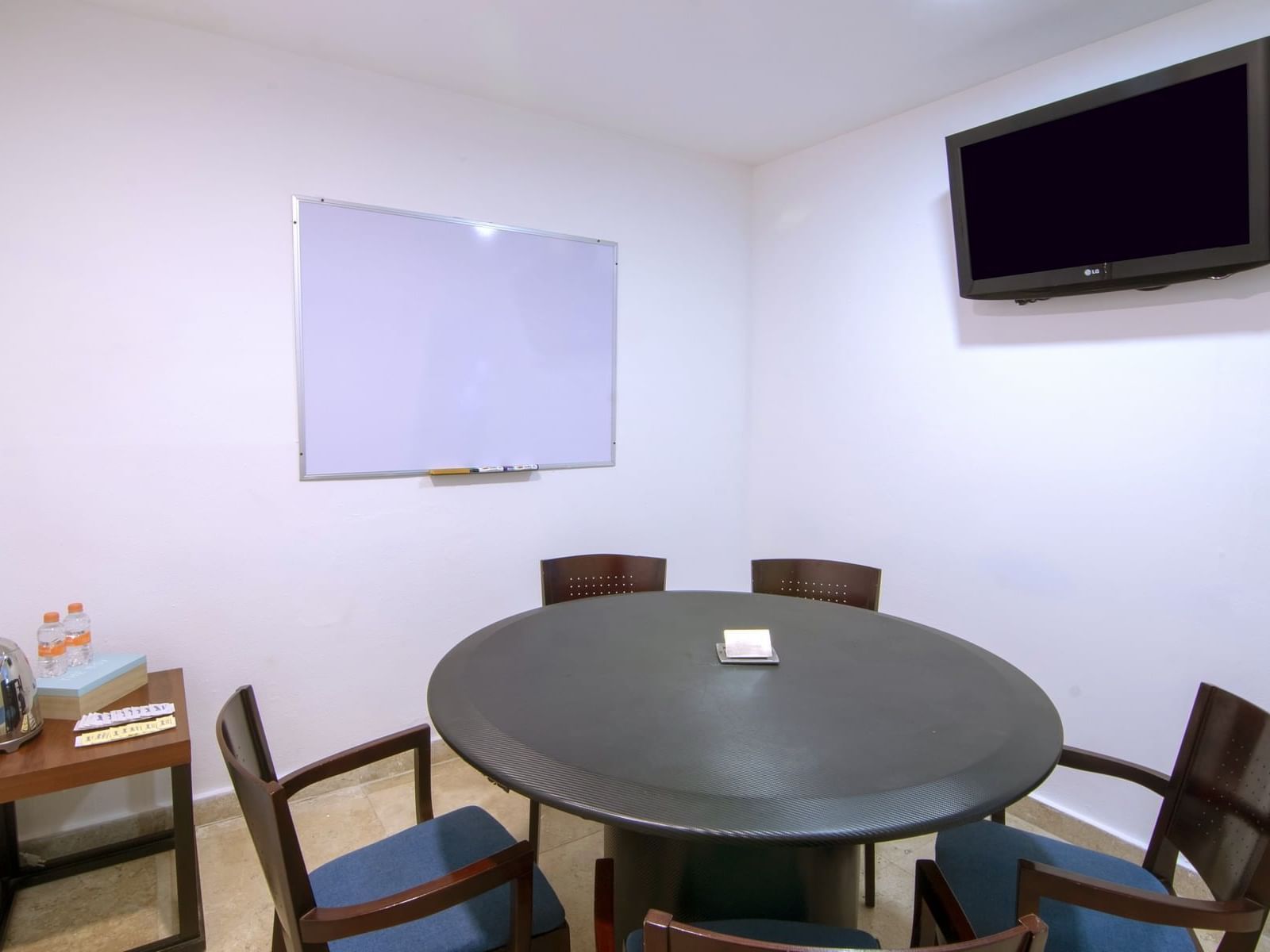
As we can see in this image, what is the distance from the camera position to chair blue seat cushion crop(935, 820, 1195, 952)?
1367 millimetres

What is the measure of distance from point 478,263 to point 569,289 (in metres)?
0.43

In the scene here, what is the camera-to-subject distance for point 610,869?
1.35 metres

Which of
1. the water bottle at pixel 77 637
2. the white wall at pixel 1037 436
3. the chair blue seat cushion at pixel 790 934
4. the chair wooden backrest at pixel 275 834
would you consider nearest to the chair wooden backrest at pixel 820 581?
the white wall at pixel 1037 436

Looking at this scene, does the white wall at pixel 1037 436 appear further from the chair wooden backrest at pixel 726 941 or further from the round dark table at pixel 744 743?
the chair wooden backrest at pixel 726 941

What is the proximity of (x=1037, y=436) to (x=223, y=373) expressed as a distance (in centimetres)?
299

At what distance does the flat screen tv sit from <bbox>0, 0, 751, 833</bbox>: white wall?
1531mm

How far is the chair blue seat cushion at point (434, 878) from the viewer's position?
1339mm

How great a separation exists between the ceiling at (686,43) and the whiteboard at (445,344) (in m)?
0.55

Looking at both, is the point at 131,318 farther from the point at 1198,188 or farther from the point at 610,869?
the point at 1198,188

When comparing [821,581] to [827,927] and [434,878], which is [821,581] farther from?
[434,878]

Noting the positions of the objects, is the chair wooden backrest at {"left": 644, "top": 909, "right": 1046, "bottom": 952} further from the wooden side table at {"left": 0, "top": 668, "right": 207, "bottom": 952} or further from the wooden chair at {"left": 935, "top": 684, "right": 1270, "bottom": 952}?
the wooden side table at {"left": 0, "top": 668, "right": 207, "bottom": 952}

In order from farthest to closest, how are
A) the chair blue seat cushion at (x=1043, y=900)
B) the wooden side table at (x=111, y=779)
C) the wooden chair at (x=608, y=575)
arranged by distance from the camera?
the wooden chair at (x=608, y=575) → the wooden side table at (x=111, y=779) → the chair blue seat cushion at (x=1043, y=900)

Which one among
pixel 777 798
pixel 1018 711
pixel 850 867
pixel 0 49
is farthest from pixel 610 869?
pixel 0 49

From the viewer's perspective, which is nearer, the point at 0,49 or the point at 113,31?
the point at 0,49
